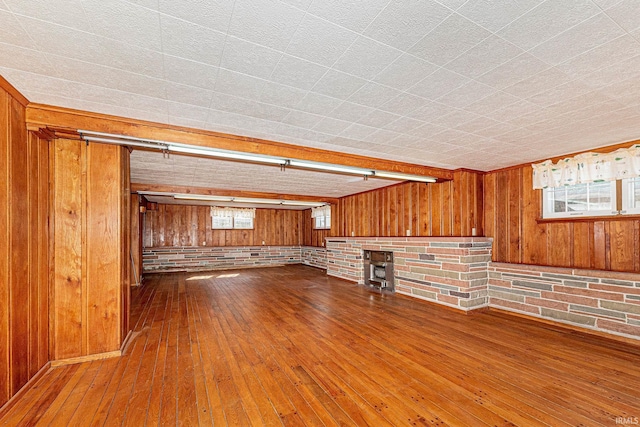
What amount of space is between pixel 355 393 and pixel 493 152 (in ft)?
11.2

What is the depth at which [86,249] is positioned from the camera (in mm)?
2750

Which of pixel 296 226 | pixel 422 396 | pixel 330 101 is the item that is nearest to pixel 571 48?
pixel 330 101

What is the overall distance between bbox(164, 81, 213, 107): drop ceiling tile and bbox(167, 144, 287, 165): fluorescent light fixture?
2.38 ft

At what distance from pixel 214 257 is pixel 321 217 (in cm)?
407

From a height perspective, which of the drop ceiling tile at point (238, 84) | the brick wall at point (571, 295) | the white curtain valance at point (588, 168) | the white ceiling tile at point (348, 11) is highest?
the white ceiling tile at point (348, 11)

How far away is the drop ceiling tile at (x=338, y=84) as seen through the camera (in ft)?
6.06

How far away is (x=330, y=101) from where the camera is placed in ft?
7.24

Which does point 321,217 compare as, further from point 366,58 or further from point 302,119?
point 366,58

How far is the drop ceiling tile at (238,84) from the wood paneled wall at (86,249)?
1.74m

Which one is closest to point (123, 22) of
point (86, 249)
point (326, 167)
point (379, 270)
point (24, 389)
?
point (86, 249)

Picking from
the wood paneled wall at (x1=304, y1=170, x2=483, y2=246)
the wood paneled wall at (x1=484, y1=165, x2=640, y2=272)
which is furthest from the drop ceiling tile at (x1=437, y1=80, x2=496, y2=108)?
the wood paneled wall at (x1=484, y1=165, x2=640, y2=272)

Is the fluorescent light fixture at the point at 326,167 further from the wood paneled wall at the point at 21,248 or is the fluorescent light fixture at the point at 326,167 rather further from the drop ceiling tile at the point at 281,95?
the wood paneled wall at the point at 21,248

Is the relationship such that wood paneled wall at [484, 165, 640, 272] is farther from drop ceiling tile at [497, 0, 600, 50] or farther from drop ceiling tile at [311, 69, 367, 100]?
drop ceiling tile at [311, 69, 367, 100]

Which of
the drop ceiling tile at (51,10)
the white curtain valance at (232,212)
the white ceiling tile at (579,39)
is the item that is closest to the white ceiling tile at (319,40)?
the drop ceiling tile at (51,10)
